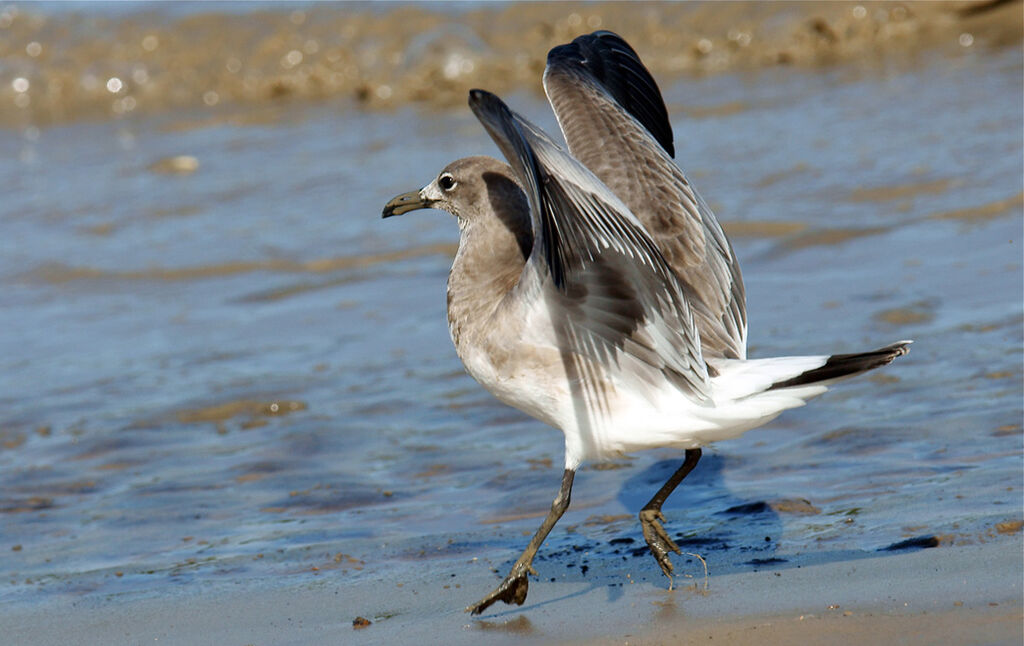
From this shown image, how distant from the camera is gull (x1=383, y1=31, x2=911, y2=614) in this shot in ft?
12.3

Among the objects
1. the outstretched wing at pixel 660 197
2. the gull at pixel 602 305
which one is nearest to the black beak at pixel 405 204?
the gull at pixel 602 305

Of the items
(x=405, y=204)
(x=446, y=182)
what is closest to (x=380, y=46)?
(x=405, y=204)

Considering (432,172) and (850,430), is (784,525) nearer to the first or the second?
(850,430)

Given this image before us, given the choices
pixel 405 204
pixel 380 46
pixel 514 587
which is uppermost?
pixel 380 46

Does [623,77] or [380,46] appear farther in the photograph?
[380,46]

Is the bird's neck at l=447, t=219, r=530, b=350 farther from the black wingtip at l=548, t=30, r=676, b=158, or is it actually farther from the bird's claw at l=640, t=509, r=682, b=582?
the black wingtip at l=548, t=30, r=676, b=158

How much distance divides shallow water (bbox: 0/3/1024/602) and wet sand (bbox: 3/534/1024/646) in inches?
6.0

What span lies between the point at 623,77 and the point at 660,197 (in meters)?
1.31

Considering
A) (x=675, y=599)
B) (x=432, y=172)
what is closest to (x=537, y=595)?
(x=675, y=599)

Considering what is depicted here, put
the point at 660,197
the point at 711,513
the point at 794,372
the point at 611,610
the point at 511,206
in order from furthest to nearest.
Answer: the point at 711,513
the point at 660,197
the point at 511,206
the point at 611,610
the point at 794,372

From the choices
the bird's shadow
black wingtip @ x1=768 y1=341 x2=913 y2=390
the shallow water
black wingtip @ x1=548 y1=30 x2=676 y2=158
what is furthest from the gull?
black wingtip @ x1=548 y1=30 x2=676 y2=158

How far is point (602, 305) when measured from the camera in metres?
4.16

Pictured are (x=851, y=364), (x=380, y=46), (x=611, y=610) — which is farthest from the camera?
(x=380, y=46)

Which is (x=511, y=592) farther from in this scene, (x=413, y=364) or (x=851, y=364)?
(x=413, y=364)
